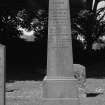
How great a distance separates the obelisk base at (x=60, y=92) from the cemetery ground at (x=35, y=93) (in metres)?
0.40

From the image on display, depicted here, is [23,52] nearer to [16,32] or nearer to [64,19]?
[16,32]

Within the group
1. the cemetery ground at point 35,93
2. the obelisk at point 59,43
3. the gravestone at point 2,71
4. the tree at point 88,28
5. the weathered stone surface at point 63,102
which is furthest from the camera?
the tree at point 88,28

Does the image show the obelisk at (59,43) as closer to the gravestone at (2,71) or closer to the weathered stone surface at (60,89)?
the weathered stone surface at (60,89)

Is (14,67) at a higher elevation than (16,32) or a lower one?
lower

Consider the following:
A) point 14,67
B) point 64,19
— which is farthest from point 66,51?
point 14,67

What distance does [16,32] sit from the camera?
23.5 m

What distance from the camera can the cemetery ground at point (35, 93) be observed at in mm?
12734

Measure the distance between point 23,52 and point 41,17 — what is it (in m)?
2.86

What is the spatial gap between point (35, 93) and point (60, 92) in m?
2.84

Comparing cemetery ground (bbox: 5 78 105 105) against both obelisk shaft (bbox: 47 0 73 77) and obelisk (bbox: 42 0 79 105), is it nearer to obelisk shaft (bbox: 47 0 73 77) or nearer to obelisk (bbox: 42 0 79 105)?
obelisk (bbox: 42 0 79 105)

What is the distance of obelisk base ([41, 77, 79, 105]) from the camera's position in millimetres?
12016

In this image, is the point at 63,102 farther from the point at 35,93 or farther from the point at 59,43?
the point at 35,93

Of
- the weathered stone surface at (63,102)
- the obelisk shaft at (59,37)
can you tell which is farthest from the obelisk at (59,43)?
the weathered stone surface at (63,102)

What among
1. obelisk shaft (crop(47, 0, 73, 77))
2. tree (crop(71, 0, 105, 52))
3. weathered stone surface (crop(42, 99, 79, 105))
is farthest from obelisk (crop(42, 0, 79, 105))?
tree (crop(71, 0, 105, 52))
